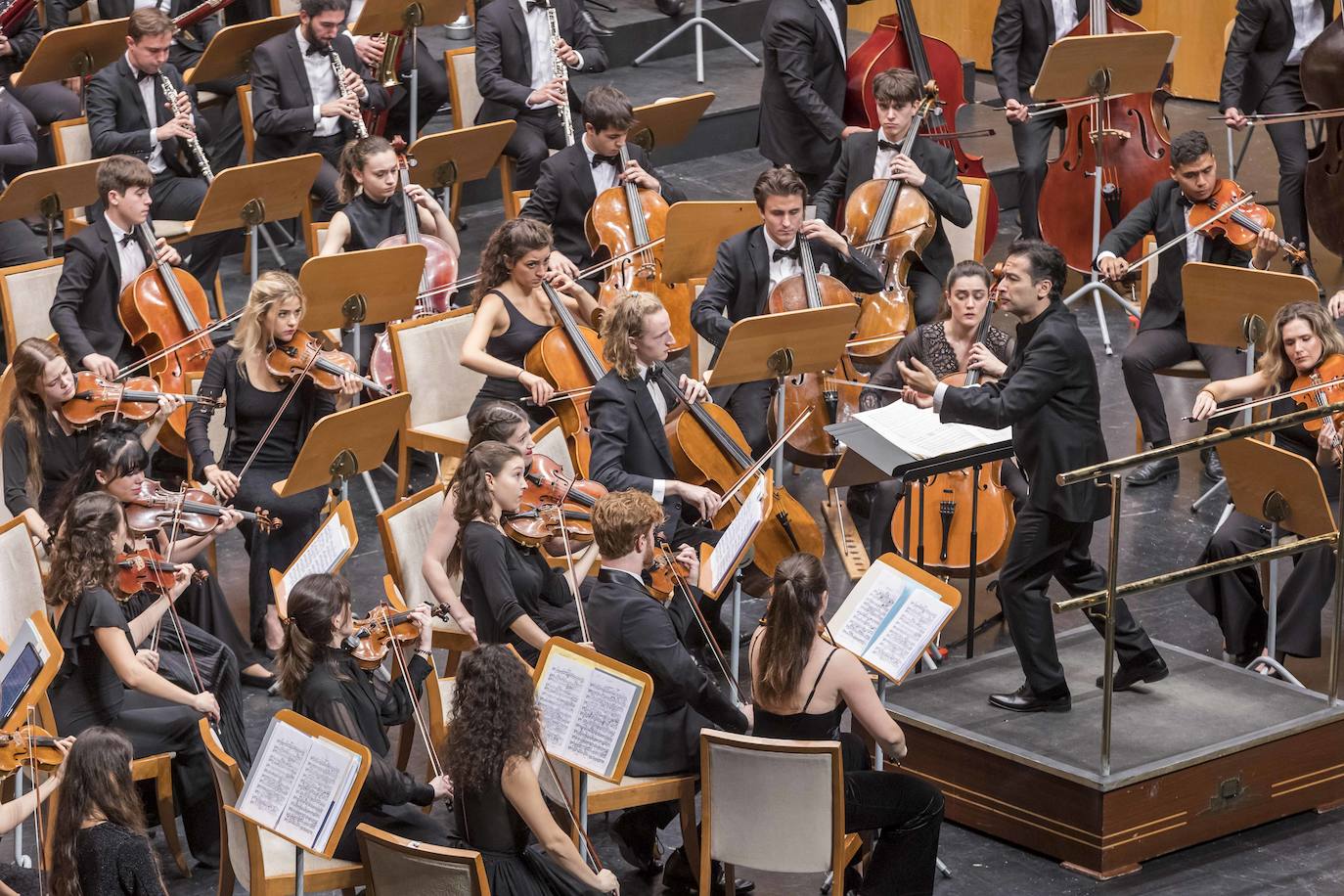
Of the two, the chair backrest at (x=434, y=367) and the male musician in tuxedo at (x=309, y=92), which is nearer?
the chair backrest at (x=434, y=367)

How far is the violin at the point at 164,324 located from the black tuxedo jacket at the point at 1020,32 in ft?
11.7

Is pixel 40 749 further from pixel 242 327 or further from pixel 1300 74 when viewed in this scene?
pixel 1300 74

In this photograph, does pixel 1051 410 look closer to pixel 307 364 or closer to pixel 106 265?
pixel 307 364

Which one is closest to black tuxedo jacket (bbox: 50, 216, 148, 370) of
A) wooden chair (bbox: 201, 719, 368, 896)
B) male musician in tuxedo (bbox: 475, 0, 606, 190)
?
male musician in tuxedo (bbox: 475, 0, 606, 190)

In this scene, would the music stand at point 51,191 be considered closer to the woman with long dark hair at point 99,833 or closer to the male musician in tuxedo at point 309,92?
the male musician in tuxedo at point 309,92

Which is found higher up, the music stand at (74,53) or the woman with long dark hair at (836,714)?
the music stand at (74,53)

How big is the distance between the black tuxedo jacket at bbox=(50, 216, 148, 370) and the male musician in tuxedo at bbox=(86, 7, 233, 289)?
2.75ft

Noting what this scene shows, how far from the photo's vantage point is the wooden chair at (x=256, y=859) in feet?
13.3

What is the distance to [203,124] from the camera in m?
7.90

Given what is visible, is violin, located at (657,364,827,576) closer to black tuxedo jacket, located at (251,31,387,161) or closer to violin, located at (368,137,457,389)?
violin, located at (368,137,457,389)

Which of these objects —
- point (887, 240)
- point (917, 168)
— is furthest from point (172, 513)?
point (917, 168)

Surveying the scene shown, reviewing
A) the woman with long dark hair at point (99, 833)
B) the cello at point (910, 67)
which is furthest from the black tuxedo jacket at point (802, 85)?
the woman with long dark hair at point (99, 833)

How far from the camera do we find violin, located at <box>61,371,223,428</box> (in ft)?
18.4

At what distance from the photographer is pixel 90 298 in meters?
6.37
